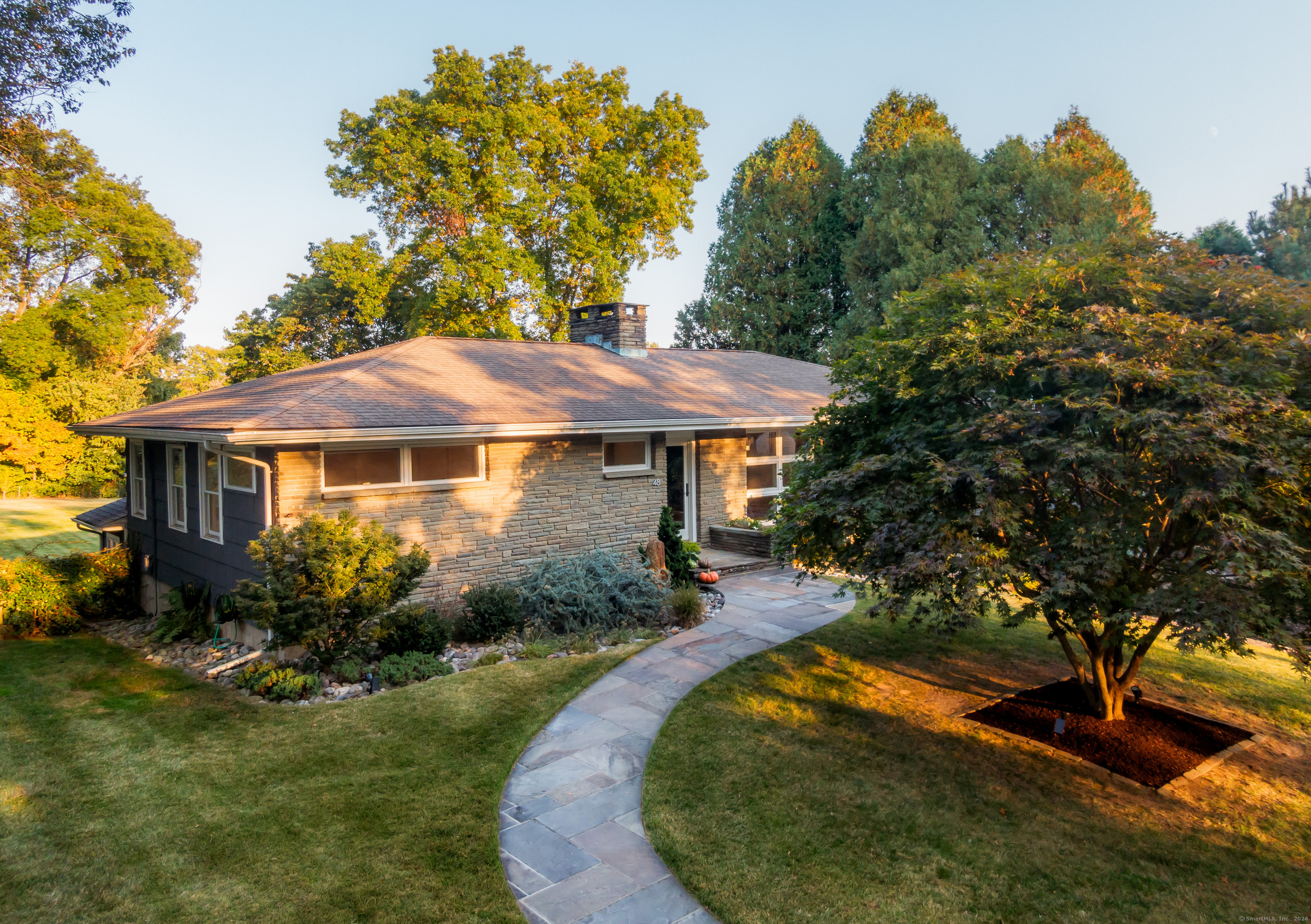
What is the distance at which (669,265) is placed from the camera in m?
28.3

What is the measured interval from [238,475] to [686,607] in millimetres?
6111

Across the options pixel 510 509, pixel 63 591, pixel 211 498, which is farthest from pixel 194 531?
pixel 510 509

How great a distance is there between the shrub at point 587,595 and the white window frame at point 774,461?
202 inches

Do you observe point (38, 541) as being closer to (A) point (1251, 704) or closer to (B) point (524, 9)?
(B) point (524, 9)

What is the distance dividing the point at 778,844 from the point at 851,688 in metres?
3.02

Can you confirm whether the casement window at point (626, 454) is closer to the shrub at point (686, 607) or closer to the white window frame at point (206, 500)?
the shrub at point (686, 607)

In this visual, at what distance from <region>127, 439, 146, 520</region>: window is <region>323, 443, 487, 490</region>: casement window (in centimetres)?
558

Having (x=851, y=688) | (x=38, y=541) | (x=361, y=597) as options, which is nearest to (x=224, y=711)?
(x=361, y=597)

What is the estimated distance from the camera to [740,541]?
14.0 meters

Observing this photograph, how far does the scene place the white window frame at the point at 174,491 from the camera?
1109 centimetres

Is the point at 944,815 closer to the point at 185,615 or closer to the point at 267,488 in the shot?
the point at 267,488

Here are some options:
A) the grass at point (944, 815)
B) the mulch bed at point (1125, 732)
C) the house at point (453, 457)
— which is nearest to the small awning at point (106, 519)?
the house at point (453, 457)

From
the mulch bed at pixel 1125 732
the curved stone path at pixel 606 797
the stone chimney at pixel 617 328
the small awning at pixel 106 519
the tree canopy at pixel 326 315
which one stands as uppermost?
the tree canopy at pixel 326 315

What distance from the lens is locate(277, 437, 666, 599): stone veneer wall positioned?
911 centimetres
